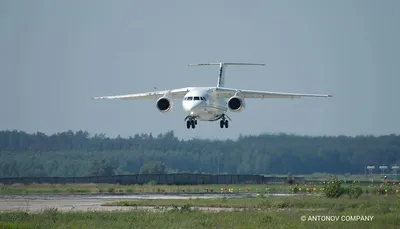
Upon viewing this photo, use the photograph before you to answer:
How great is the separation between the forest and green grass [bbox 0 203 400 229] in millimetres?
36084

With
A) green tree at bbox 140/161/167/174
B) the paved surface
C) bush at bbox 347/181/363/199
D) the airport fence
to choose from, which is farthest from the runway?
green tree at bbox 140/161/167/174

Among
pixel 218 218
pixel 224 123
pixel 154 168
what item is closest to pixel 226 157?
pixel 154 168

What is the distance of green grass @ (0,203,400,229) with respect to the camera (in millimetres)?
24500

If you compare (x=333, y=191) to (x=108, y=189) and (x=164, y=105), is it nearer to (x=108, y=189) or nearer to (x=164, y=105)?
(x=164, y=105)

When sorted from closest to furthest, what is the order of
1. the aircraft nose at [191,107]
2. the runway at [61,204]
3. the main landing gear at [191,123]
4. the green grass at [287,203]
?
1. the runway at [61,204]
2. the green grass at [287,203]
3. the aircraft nose at [191,107]
4. the main landing gear at [191,123]

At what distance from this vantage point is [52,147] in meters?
71.5

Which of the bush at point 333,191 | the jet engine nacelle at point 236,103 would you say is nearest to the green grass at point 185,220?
the bush at point 333,191

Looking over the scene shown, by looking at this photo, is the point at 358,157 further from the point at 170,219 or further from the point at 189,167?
the point at 170,219

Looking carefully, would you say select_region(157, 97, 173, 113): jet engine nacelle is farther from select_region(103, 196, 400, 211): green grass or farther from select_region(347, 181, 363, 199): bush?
select_region(347, 181, 363, 199): bush

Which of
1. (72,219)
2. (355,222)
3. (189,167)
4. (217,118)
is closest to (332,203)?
(355,222)

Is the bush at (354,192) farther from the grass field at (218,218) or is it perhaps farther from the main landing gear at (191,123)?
the main landing gear at (191,123)

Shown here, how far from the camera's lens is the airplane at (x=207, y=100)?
4488 centimetres

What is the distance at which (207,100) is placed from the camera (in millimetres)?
45031

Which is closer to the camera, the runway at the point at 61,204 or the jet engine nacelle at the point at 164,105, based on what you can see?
the runway at the point at 61,204
